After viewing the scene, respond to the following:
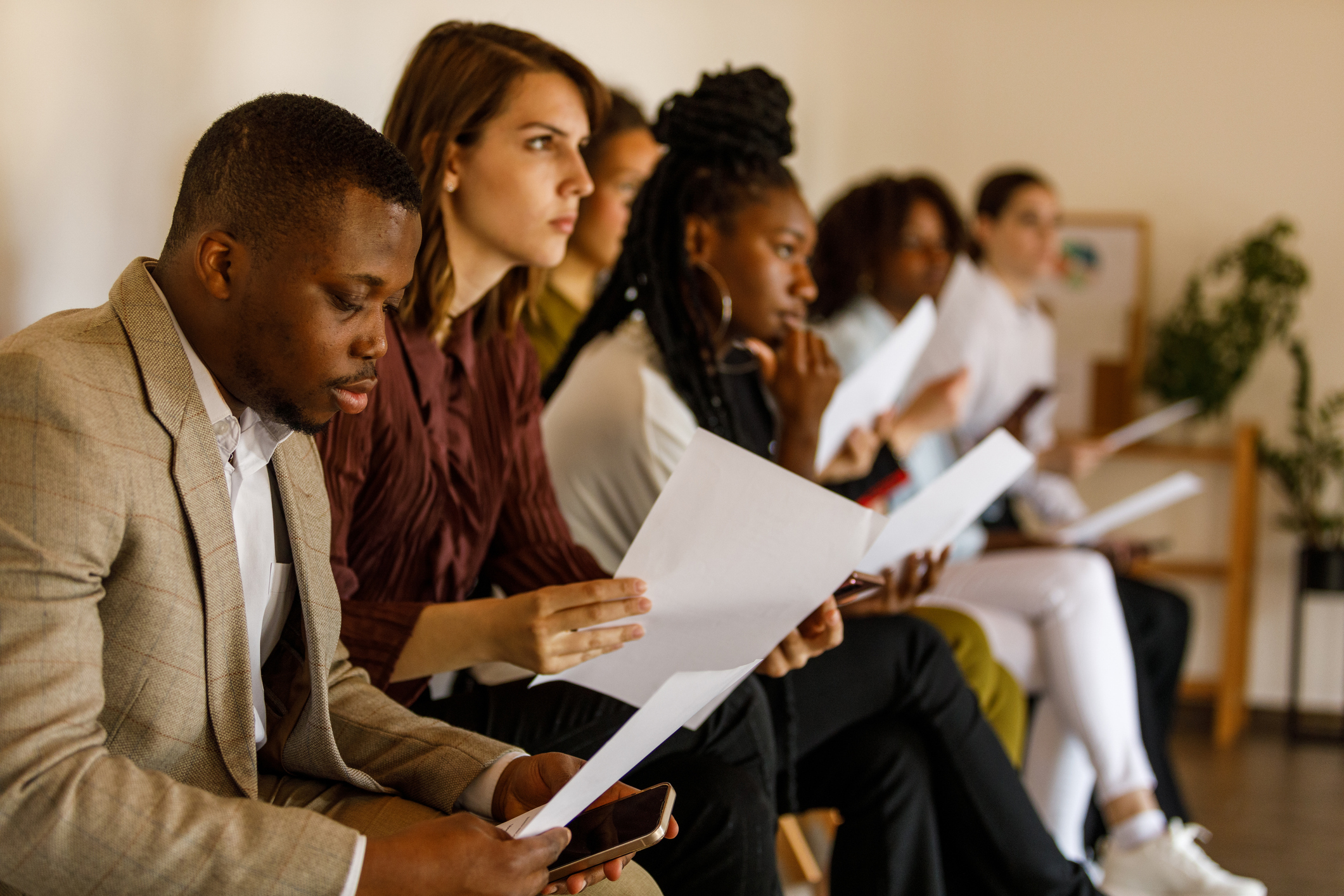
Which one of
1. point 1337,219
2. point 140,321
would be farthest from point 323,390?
point 1337,219

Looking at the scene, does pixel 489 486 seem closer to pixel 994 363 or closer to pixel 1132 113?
pixel 994 363

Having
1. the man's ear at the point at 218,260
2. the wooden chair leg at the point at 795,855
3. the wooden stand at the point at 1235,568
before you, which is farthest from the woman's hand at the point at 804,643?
the wooden stand at the point at 1235,568

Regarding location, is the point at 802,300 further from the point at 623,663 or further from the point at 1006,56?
the point at 1006,56

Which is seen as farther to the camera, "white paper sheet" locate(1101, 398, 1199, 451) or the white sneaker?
"white paper sheet" locate(1101, 398, 1199, 451)

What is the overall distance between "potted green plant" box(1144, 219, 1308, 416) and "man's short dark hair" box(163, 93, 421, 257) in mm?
3412

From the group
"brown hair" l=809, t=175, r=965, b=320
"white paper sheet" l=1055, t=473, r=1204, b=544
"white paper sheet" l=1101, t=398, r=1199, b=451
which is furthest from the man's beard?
"white paper sheet" l=1101, t=398, r=1199, b=451

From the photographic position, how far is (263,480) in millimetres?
994

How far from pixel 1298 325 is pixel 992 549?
2.02 m

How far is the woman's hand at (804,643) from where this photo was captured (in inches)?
52.1

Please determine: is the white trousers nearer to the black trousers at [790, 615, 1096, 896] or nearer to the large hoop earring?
the black trousers at [790, 615, 1096, 896]

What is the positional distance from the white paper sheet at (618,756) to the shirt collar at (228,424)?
1.11ft

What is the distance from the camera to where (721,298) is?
185 centimetres

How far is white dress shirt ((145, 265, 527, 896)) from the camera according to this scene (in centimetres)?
91

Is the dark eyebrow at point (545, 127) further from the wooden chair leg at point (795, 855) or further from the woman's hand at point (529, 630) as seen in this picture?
the wooden chair leg at point (795, 855)
